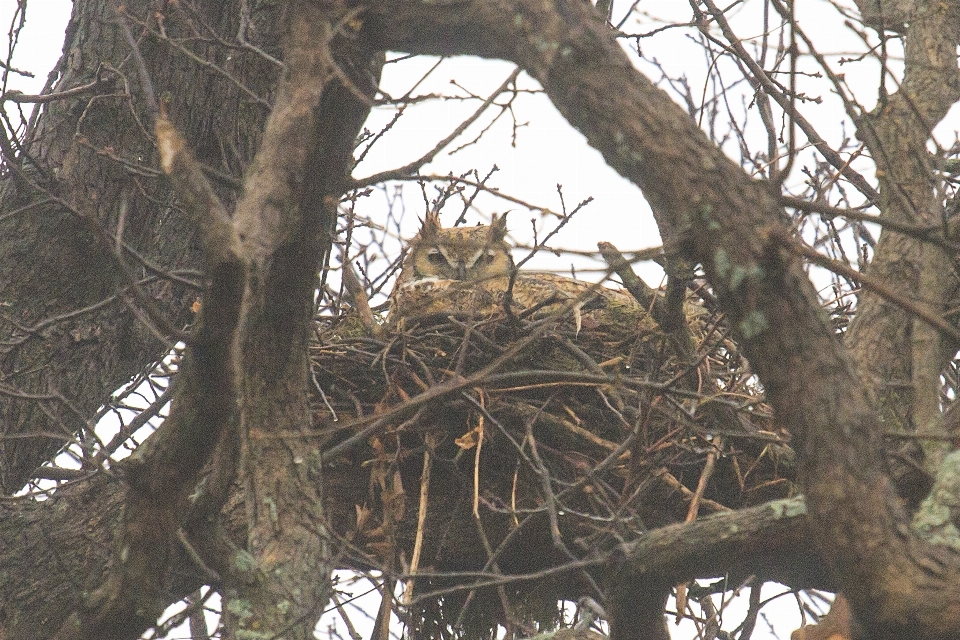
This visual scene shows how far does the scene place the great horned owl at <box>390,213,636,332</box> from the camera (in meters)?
4.18

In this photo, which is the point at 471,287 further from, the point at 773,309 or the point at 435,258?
the point at 435,258

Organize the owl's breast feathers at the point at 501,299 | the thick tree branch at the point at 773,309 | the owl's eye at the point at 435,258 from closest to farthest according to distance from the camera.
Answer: the thick tree branch at the point at 773,309 < the owl's breast feathers at the point at 501,299 < the owl's eye at the point at 435,258

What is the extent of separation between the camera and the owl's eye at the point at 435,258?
19.3 feet

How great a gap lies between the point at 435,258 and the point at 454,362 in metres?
1.98

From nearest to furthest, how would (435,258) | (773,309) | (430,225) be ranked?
(773,309) → (430,225) → (435,258)

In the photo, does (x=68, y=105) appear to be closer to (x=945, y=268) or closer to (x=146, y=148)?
(x=146, y=148)

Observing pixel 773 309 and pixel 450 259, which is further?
pixel 450 259

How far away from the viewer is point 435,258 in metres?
5.92

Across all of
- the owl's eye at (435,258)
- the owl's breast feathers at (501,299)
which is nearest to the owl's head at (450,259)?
the owl's eye at (435,258)

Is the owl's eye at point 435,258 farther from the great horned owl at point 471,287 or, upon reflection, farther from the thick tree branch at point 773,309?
the thick tree branch at point 773,309

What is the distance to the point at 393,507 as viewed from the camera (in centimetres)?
362

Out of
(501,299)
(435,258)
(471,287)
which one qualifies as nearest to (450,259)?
(435,258)

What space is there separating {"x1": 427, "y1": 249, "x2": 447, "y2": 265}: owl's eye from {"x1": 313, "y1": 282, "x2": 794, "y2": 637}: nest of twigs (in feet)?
5.63

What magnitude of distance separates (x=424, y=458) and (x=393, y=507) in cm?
29
